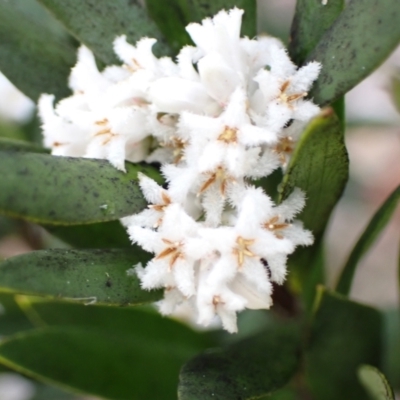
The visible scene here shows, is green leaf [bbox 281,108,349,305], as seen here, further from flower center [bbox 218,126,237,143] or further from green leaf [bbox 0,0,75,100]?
green leaf [bbox 0,0,75,100]

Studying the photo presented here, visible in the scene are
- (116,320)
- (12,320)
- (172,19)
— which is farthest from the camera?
(12,320)

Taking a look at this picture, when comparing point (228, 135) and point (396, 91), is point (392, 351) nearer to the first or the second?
point (396, 91)

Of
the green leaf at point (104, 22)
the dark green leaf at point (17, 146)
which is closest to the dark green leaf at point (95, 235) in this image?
the dark green leaf at point (17, 146)

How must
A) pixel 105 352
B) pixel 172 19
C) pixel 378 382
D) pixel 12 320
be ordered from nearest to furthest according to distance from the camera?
pixel 378 382 < pixel 172 19 < pixel 105 352 < pixel 12 320

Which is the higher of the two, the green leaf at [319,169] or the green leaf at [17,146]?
the green leaf at [319,169]

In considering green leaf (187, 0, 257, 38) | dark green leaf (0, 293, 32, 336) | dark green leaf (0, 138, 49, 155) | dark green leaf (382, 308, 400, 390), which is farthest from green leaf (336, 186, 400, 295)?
dark green leaf (0, 293, 32, 336)

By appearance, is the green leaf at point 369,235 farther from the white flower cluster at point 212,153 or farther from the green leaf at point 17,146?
the green leaf at point 17,146

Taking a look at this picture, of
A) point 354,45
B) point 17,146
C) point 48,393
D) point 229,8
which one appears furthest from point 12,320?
point 354,45

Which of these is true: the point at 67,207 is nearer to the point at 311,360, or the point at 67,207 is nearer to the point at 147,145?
the point at 147,145
